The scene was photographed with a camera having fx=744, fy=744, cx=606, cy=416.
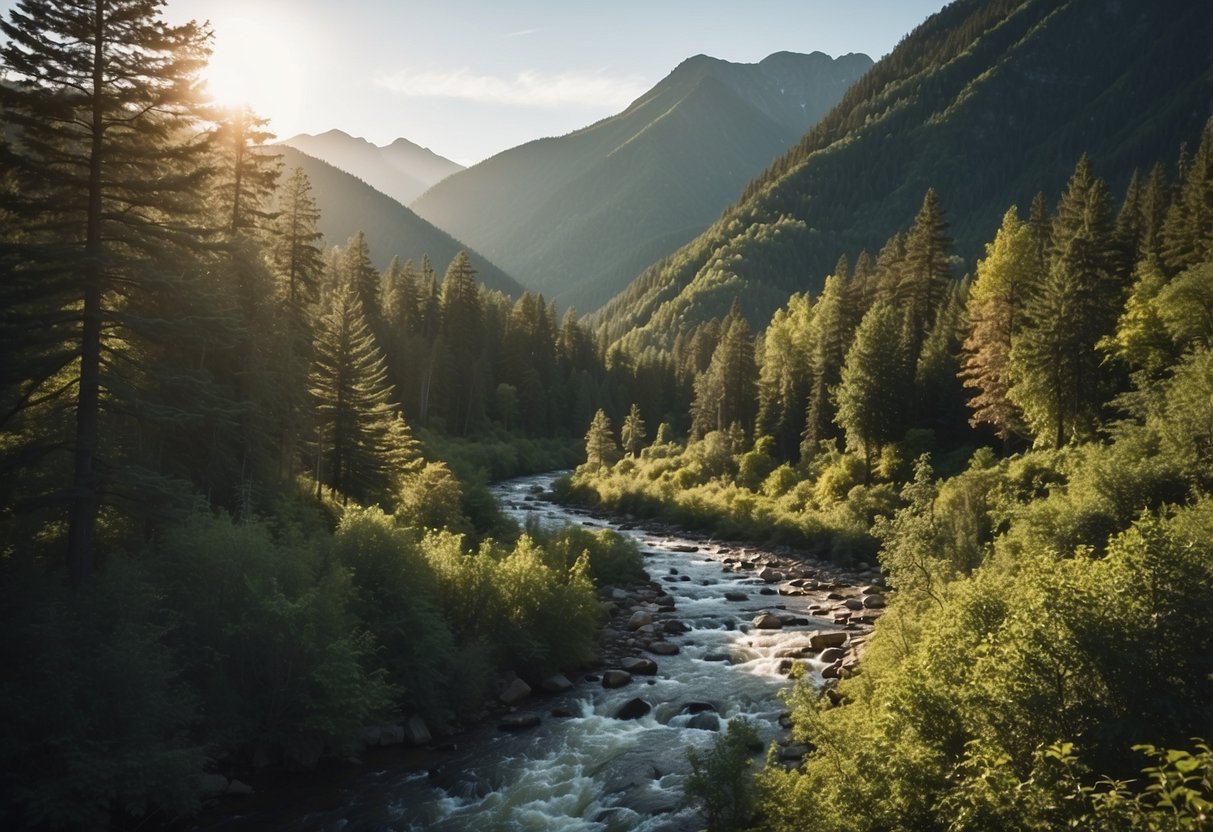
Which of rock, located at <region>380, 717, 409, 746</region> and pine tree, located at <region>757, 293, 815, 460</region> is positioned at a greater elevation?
pine tree, located at <region>757, 293, 815, 460</region>

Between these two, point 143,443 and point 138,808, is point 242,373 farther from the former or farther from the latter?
point 138,808

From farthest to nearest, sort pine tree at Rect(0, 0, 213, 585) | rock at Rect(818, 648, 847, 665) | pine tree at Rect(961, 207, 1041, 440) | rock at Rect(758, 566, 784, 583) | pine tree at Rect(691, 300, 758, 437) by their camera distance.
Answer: pine tree at Rect(691, 300, 758, 437) < pine tree at Rect(961, 207, 1041, 440) < rock at Rect(758, 566, 784, 583) < rock at Rect(818, 648, 847, 665) < pine tree at Rect(0, 0, 213, 585)

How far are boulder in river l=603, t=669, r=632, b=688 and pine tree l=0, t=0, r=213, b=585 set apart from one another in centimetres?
1715

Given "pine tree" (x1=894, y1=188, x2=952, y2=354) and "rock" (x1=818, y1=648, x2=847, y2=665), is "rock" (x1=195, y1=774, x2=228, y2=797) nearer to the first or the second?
"rock" (x1=818, y1=648, x2=847, y2=665)

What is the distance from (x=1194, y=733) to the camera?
11.5 meters

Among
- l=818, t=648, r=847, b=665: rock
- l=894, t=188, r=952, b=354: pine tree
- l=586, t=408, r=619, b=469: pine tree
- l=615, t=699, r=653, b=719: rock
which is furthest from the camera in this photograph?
l=586, t=408, r=619, b=469: pine tree

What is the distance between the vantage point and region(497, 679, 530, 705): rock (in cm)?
2633

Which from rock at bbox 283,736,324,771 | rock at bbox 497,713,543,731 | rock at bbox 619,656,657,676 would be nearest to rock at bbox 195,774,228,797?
rock at bbox 283,736,324,771

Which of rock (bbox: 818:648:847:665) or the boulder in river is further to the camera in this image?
rock (bbox: 818:648:847:665)

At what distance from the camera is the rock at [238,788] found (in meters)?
19.3

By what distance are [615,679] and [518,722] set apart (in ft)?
16.0

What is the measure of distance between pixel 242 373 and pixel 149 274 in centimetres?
930

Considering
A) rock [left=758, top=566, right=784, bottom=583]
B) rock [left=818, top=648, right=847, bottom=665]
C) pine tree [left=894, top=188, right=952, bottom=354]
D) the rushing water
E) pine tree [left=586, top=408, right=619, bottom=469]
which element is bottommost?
the rushing water

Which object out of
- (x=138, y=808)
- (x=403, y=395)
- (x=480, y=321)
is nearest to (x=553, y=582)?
(x=138, y=808)
